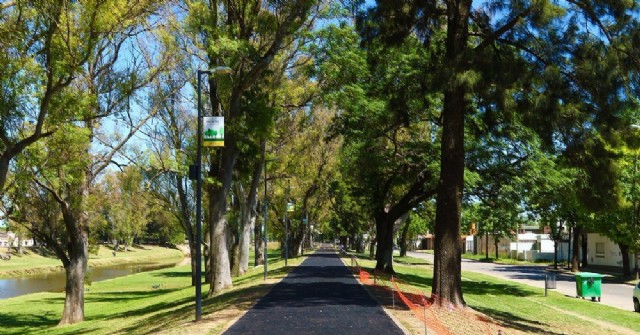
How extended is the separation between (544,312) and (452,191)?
765 centimetres

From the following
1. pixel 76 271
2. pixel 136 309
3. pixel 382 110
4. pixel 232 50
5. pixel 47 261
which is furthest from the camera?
pixel 47 261

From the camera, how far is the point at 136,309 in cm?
2533

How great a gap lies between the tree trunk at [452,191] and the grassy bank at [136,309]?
519 centimetres

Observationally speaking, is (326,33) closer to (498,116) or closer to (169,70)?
(169,70)

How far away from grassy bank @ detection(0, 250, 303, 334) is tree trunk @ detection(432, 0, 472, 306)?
5194 mm

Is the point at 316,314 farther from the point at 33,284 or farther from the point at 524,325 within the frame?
the point at 33,284

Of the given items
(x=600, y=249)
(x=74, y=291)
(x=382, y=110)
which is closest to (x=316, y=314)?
(x=382, y=110)

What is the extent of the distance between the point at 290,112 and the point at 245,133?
9.44 metres

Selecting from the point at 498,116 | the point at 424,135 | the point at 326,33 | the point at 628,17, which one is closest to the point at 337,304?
the point at 498,116

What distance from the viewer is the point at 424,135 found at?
27859mm

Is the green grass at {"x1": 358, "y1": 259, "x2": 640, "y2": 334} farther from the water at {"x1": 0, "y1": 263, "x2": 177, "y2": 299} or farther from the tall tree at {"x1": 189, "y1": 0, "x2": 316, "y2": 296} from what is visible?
the water at {"x1": 0, "y1": 263, "x2": 177, "y2": 299}

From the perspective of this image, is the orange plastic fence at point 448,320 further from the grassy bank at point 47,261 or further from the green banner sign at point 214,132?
the grassy bank at point 47,261

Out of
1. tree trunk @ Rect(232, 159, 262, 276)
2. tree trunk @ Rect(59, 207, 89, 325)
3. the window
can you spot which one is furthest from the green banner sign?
the window

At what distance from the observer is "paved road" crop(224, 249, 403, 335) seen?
1153 cm
